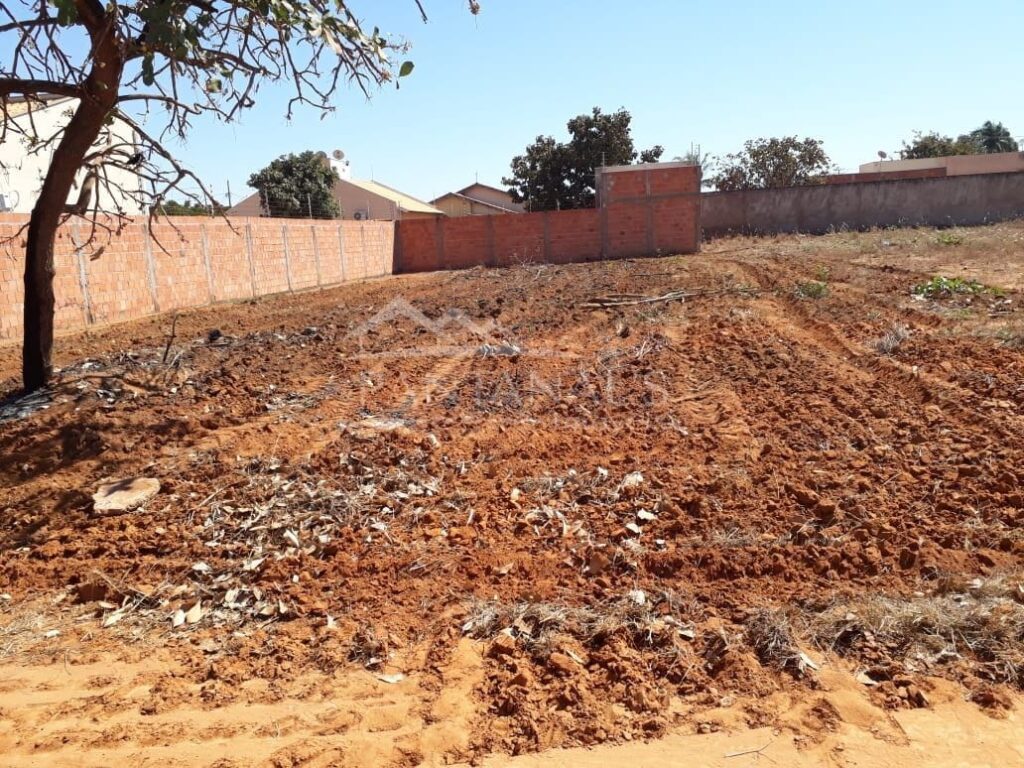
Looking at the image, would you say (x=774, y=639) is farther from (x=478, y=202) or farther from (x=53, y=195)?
(x=478, y=202)

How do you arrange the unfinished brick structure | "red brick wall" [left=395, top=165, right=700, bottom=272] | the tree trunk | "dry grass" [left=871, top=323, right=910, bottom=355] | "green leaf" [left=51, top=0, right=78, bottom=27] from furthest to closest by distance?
"red brick wall" [left=395, top=165, right=700, bottom=272] < the unfinished brick structure < "dry grass" [left=871, top=323, right=910, bottom=355] < the tree trunk < "green leaf" [left=51, top=0, right=78, bottom=27]

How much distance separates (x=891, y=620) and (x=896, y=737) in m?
0.72

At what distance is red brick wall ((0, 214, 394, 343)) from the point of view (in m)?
11.6

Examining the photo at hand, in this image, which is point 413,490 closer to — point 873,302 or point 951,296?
point 873,302

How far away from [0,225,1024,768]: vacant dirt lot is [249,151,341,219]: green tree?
948 inches

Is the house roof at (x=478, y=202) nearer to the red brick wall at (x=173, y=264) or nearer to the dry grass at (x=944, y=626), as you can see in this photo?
the red brick wall at (x=173, y=264)

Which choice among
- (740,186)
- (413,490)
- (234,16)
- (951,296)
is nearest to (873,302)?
(951,296)

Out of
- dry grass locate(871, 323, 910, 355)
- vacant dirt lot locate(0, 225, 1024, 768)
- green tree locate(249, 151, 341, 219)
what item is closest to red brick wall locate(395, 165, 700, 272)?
green tree locate(249, 151, 341, 219)

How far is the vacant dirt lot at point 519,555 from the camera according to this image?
271 cm

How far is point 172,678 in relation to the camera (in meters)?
3.07

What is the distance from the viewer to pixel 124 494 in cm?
474

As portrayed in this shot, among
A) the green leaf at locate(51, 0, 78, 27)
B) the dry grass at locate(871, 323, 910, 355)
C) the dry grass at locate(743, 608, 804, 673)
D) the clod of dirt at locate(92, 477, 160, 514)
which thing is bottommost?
the dry grass at locate(743, 608, 804, 673)

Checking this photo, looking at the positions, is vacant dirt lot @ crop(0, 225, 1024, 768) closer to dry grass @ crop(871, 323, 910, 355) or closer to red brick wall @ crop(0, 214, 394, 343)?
dry grass @ crop(871, 323, 910, 355)

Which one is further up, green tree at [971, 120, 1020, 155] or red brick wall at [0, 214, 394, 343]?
green tree at [971, 120, 1020, 155]
